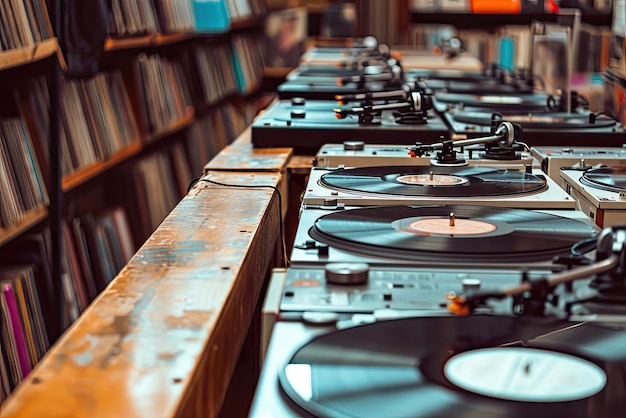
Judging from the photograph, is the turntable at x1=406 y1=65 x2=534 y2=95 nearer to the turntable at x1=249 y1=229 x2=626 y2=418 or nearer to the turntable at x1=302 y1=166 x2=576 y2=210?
the turntable at x1=302 y1=166 x2=576 y2=210

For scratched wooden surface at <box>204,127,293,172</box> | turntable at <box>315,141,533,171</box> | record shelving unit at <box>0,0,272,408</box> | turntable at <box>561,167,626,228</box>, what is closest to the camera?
turntable at <box>561,167,626,228</box>

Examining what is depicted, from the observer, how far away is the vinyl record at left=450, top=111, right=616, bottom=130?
107 inches

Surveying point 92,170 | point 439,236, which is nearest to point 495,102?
point 92,170

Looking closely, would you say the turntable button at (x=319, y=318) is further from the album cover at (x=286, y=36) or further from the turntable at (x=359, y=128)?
the album cover at (x=286, y=36)

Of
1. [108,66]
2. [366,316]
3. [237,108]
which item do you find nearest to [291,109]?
[108,66]

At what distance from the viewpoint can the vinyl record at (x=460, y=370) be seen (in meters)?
0.91

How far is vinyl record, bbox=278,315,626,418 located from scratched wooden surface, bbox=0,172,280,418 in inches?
→ 7.7

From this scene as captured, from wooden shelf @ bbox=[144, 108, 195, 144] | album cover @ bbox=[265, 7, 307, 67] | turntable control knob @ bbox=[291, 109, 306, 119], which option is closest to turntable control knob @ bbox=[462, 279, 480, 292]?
turntable control knob @ bbox=[291, 109, 306, 119]

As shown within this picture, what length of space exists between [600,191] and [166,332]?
3.30ft

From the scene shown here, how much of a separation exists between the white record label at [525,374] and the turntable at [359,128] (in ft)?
5.35

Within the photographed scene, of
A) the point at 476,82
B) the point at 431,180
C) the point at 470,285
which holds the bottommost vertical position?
the point at 476,82

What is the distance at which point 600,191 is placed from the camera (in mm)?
1936

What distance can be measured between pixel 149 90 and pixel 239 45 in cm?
311

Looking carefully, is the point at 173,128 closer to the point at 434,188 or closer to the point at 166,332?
the point at 434,188
